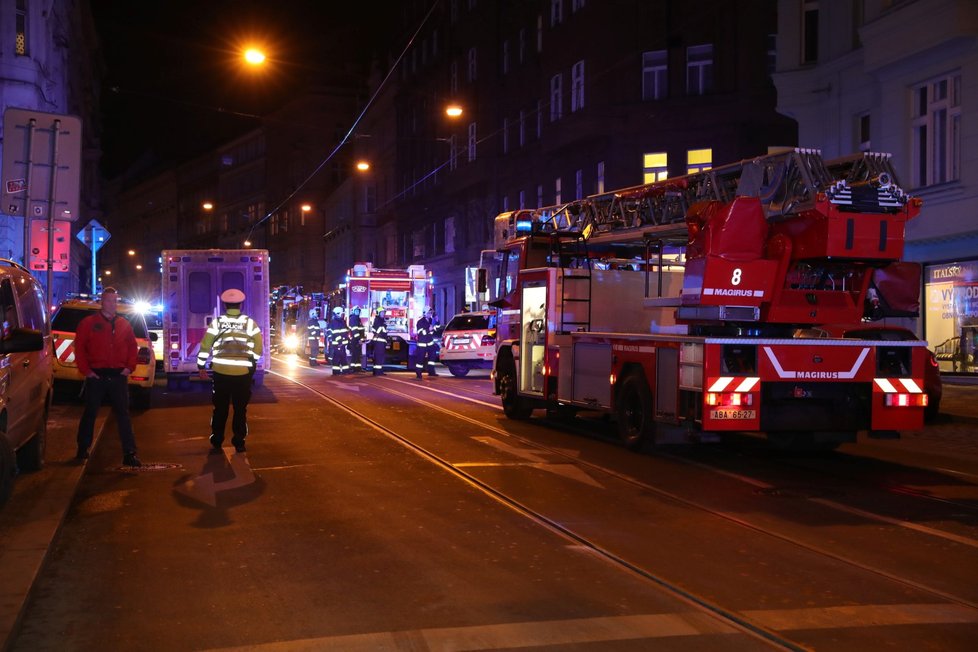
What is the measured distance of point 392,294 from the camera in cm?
3494

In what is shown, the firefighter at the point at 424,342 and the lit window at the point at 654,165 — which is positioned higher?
the lit window at the point at 654,165

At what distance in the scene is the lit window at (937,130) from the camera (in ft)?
68.5

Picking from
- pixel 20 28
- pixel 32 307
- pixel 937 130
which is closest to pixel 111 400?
pixel 32 307

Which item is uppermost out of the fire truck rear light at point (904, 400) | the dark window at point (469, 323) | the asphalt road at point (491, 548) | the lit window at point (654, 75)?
the lit window at point (654, 75)

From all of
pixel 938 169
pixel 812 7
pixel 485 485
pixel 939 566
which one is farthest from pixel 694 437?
pixel 812 7

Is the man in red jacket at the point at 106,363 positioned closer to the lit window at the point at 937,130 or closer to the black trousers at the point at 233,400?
the black trousers at the point at 233,400

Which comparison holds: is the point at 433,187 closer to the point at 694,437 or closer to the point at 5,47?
the point at 5,47

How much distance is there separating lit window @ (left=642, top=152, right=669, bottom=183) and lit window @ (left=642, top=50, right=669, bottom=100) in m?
1.80

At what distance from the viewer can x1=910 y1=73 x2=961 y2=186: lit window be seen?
20.9 metres

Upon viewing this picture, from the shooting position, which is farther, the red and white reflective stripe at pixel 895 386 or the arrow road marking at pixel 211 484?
the red and white reflective stripe at pixel 895 386

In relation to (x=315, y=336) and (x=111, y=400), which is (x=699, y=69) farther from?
(x=111, y=400)

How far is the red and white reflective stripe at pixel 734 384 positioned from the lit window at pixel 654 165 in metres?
23.4

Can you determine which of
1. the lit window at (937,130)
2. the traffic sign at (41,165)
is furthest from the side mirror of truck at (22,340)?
the lit window at (937,130)

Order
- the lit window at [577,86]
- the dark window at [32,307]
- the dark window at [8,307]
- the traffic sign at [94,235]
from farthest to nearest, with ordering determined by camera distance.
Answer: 1. the lit window at [577,86]
2. the traffic sign at [94,235]
3. the dark window at [32,307]
4. the dark window at [8,307]
